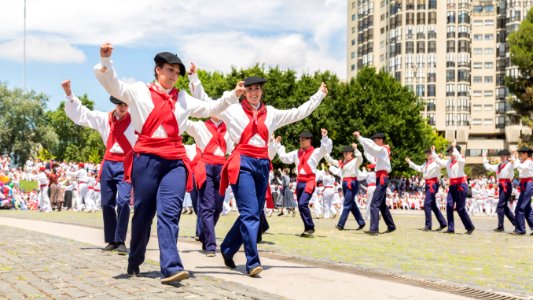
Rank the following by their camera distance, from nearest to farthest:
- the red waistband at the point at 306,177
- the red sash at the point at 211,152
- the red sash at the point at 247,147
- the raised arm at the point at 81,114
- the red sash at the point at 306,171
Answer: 1. the red sash at the point at 247,147
2. the raised arm at the point at 81,114
3. the red sash at the point at 211,152
4. the red sash at the point at 306,171
5. the red waistband at the point at 306,177

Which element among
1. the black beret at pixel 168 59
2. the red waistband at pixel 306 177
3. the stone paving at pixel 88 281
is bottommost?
the stone paving at pixel 88 281

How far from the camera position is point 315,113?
54.2 metres

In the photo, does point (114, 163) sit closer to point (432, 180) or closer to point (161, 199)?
point (161, 199)

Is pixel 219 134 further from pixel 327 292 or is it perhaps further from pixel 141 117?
pixel 327 292

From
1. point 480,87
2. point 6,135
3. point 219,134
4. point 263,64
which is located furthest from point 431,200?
point 480,87

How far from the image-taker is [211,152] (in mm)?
10734

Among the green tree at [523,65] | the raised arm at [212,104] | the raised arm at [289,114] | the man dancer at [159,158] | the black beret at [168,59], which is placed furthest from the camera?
the green tree at [523,65]

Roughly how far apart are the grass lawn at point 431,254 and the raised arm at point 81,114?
10.3ft

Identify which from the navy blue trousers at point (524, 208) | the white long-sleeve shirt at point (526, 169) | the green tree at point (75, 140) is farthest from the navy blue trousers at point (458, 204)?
the green tree at point (75, 140)

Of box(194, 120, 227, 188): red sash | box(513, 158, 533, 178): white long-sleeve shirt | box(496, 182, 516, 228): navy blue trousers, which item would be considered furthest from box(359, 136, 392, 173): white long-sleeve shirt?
box(194, 120, 227, 188): red sash

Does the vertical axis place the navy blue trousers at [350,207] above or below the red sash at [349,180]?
below

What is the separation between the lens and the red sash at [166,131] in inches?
271

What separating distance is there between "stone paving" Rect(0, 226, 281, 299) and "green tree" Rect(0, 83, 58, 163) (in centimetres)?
7701

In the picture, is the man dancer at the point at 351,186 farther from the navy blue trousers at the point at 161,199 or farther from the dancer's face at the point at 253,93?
the navy blue trousers at the point at 161,199
